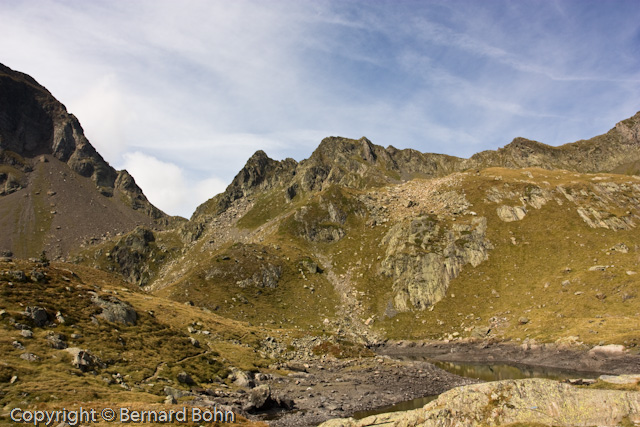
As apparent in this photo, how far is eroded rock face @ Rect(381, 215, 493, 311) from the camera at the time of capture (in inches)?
4621

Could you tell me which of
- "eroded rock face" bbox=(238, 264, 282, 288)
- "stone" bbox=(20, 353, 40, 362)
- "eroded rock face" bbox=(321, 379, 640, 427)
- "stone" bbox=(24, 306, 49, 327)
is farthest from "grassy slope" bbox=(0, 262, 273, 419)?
"eroded rock face" bbox=(238, 264, 282, 288)

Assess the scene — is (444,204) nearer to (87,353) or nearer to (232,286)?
(232,286)

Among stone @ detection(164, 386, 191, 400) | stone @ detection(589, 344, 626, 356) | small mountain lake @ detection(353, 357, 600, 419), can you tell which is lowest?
small mountain lake @ detection(353, 357, 600, 419)

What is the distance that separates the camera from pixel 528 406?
662 inches

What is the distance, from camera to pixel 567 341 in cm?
7181

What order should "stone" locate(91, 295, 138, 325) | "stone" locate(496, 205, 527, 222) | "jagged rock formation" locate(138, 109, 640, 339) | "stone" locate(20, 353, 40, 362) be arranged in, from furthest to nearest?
"stone" locate(496, 205, 527, 222)
"jagged rock formation" locate(138, 109, 640, 339)
"stone" locate(91, 295, 138, 325)
"stone" locate(20, 353, 40, 362)

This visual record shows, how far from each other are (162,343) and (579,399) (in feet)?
166

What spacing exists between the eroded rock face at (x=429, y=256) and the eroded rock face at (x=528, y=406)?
331ft

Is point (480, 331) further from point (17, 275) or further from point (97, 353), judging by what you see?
point (17, 275)

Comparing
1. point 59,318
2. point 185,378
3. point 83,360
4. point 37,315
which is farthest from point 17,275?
point 185,378

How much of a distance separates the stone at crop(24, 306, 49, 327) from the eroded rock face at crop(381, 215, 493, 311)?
98862 mm

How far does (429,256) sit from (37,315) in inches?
4426

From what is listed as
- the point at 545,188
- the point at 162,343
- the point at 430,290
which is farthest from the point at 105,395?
the point at 545,188

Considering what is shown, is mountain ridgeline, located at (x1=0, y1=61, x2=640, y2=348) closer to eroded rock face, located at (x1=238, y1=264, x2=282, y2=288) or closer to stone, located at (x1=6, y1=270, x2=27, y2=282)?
eroded rock face, located at (x1=238, y1=264, x2=282, y2=288)
